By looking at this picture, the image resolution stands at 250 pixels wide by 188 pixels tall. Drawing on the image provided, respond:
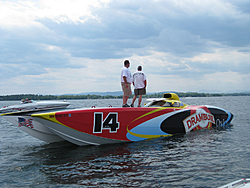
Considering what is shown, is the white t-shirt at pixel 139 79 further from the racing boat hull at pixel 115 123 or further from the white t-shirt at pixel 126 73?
the racing boat hull at pixel 115 123

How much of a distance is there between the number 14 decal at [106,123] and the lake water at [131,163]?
681 millimetres

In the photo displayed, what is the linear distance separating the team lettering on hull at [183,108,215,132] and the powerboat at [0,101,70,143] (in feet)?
18.2

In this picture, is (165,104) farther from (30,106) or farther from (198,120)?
(30,106)

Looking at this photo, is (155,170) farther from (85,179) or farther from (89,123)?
(89,123)

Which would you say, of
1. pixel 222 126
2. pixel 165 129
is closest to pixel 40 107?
pixel 165 129

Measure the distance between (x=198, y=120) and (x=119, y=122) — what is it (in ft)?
14.8

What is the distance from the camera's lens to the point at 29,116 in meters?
8.09

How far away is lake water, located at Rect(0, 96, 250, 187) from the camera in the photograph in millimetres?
5434

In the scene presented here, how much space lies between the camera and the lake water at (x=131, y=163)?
5.43 meters

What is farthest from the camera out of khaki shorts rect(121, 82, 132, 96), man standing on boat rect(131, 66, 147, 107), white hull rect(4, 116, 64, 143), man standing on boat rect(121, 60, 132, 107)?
man standing on boat rect(131, 66, 147, 107)

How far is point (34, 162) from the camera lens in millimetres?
7020

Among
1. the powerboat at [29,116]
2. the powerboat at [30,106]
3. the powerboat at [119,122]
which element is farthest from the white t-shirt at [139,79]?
the powerboat at [30,106]

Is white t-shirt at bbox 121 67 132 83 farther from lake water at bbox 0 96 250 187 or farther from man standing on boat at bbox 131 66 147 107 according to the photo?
lake water at bbox 0 96 250 187

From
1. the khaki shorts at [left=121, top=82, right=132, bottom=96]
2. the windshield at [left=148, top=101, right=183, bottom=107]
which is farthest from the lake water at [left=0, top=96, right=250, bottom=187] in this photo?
the khaki shorts at [left=121, top=82, right=132, bottom=96]
